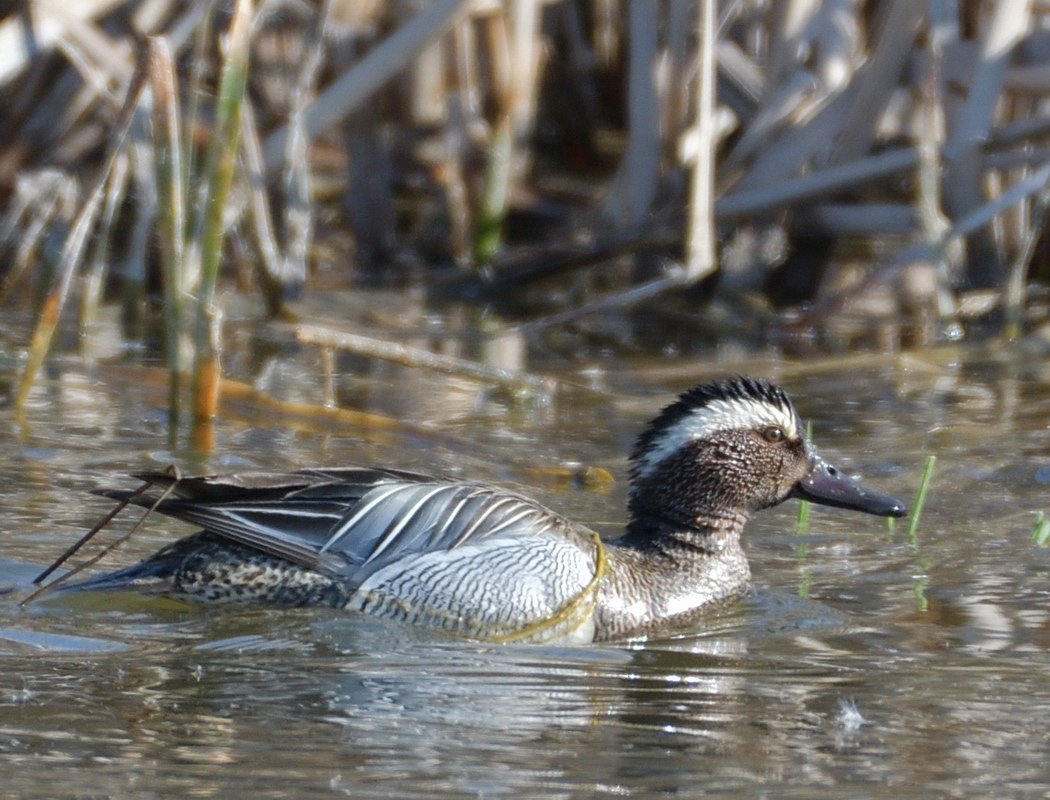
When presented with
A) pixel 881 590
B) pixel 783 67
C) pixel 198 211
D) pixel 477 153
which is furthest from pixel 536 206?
pixel 881 590

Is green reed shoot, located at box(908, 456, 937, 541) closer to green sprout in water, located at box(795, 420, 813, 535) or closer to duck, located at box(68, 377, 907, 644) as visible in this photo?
green sprout in water, located at box(795, 420, 813, 535)

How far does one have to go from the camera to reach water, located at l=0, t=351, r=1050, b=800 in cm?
309

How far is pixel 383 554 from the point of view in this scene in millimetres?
4473

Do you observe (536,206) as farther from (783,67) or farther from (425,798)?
(425,798)

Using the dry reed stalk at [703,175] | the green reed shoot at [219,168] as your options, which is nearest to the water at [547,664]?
the green reed shoot at [219,168]

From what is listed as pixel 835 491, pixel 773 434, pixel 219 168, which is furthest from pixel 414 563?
Result: pixel 219 168

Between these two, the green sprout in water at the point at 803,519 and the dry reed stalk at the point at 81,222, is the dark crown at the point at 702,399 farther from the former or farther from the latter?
the dry reed stalk at the point at 81,222

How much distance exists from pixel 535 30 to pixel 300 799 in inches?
242

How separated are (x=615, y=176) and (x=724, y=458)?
396cm

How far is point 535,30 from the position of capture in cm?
852

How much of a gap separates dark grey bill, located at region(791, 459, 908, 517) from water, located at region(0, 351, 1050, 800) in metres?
0.17

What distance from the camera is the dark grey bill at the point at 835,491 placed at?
4.91 m

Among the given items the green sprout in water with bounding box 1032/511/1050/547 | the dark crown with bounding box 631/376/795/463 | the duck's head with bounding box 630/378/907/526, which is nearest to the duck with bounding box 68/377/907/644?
the duck's head with bounding box 630/378/907/526

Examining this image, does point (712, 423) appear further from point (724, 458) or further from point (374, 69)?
point (374, 69)
